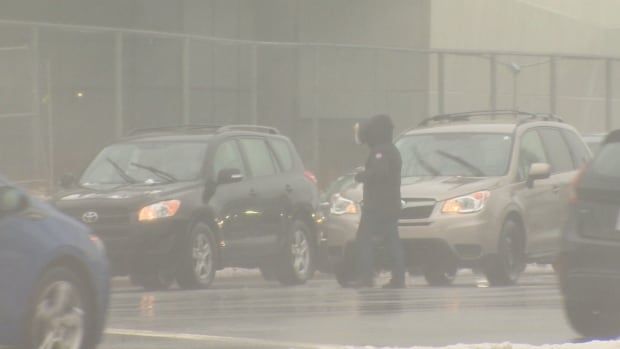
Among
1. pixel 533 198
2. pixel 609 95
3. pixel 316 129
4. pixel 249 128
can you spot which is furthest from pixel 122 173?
pixel 609 95

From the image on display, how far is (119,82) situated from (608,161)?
1201 centimetres

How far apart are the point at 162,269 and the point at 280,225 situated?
2341 mm

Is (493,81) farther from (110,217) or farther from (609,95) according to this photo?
(110,217)

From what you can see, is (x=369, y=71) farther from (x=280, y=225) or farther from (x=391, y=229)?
(x=391, y=229)

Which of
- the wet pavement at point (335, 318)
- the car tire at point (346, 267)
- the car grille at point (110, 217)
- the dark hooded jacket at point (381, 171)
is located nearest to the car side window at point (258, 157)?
the car tire at point (346, 267)

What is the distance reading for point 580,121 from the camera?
3131cm

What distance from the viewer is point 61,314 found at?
31.4 ft

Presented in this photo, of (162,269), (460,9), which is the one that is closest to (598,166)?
(162,269)

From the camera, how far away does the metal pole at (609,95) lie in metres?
31.6

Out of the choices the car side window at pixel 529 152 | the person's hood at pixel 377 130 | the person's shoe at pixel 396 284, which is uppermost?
the person's hood at pixel 377 130

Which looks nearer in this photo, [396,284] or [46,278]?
[46,278]

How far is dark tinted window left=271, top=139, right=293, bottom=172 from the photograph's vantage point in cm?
2028

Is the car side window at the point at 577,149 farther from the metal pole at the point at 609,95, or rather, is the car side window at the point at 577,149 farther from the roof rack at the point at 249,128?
the metal pole at the point at 609,95

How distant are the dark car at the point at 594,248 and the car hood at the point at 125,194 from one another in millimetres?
7342
